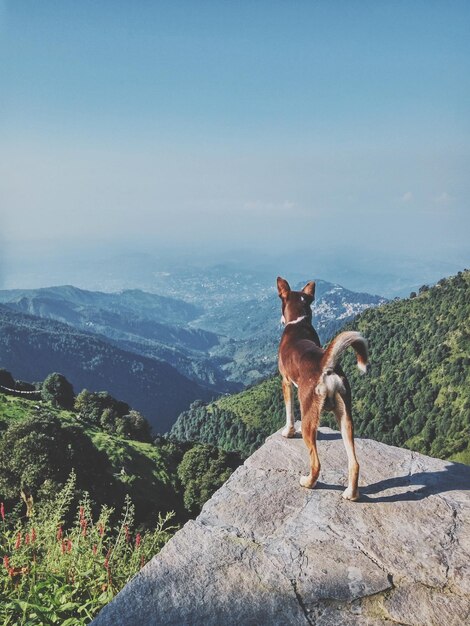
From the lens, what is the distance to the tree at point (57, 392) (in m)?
65.9

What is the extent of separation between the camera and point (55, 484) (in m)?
23.2

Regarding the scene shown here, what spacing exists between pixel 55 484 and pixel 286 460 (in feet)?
69.1

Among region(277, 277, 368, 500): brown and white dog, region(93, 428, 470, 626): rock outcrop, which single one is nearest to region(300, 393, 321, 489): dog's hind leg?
region(277, 277, 368, 500): brown and white dog

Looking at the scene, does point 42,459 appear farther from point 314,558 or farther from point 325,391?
point 314,558

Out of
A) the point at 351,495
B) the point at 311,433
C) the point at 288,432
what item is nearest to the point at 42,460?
the point at 288,432

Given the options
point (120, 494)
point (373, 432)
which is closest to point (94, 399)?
point (120, 494)

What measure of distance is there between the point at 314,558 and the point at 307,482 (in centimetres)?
121

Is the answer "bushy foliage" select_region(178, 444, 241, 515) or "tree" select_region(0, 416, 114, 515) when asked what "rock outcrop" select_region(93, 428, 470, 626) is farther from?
"bushy foliage" select_region(178, 444, 241, 515)

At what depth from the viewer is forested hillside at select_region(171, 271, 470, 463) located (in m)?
95.8

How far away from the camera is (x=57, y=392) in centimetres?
6731

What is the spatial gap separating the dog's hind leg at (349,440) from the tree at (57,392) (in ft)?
213

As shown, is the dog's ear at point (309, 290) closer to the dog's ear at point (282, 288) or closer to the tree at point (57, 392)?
the dog's ear at point (282, 288)

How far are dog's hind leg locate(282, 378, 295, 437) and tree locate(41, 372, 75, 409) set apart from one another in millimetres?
63376

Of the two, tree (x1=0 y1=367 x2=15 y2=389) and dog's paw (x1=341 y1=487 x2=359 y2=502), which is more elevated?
dog's paw (x1=341 y1=487 x2=359 y2=502)
